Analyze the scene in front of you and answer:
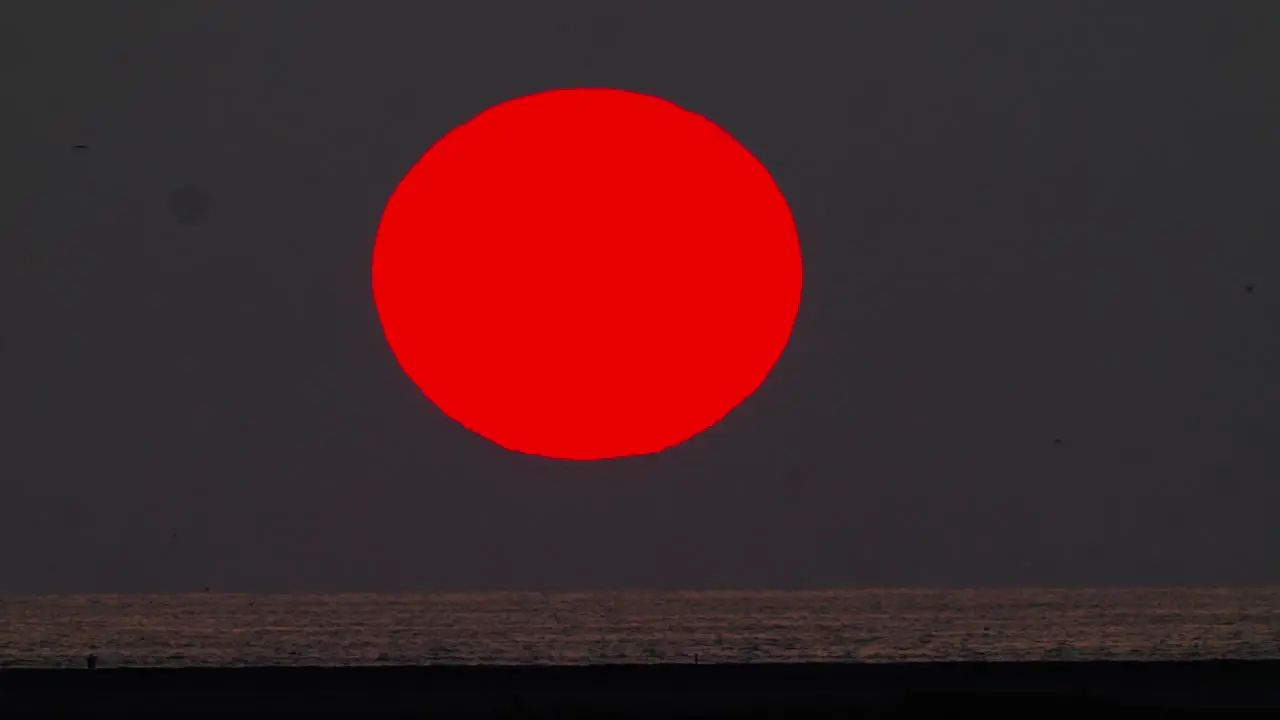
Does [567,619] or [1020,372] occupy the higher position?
[1020,372]

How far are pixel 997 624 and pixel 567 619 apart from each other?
494 mm

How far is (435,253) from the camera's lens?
1251 millimetres

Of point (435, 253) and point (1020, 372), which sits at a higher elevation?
point (435, 253)

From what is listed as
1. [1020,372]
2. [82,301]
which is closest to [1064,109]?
[1020,372]

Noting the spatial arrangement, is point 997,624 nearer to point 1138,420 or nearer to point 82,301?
point 1138,420

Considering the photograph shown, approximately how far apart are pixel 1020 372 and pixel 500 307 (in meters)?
0.61

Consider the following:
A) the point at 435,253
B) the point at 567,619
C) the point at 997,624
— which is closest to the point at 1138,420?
the point at 997,624

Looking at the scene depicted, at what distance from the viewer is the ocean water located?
3.97 ft

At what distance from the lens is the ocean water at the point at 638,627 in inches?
47.6

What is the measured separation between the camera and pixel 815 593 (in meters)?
1.24

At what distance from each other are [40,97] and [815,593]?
1.05 meters

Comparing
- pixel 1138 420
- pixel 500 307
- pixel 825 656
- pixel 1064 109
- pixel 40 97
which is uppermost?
pixel 40 97

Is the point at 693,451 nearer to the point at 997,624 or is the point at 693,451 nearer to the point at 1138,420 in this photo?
the point at 997,624

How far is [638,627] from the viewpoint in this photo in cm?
123
